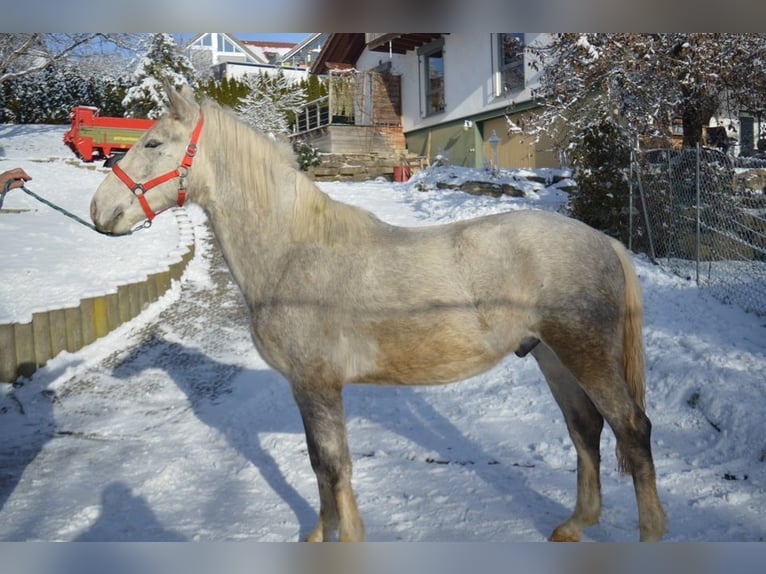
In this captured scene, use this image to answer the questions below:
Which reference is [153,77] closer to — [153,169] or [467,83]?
[153,169]

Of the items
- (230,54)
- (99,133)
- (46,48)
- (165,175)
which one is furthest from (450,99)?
(165,175)

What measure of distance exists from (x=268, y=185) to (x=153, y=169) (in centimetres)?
38

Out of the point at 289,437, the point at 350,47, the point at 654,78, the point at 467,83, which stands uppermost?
the point at 350,47

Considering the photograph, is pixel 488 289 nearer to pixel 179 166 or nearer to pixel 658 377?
pixel 179 166

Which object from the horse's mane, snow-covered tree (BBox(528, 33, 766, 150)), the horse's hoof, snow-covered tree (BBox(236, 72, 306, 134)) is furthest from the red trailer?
snow-covered tree (BBox(528, 33, 766, 150))

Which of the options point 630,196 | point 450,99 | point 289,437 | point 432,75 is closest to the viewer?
point 289,437

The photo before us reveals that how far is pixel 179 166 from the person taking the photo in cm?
189

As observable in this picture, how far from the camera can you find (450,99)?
5.34 meters

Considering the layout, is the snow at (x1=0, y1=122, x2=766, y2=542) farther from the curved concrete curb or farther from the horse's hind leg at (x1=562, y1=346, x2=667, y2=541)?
the horse's hind leg at (x1=562, y1=346, x2=667, y2=541)

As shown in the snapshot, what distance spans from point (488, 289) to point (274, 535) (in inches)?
47.1

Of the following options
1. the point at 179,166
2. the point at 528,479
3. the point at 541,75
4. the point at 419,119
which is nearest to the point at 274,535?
the point at 528,479

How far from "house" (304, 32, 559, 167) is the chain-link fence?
974 mm

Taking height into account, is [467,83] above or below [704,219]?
above

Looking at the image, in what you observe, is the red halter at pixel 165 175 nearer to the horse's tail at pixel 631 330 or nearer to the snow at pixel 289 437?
the snow at pixel 289 437
